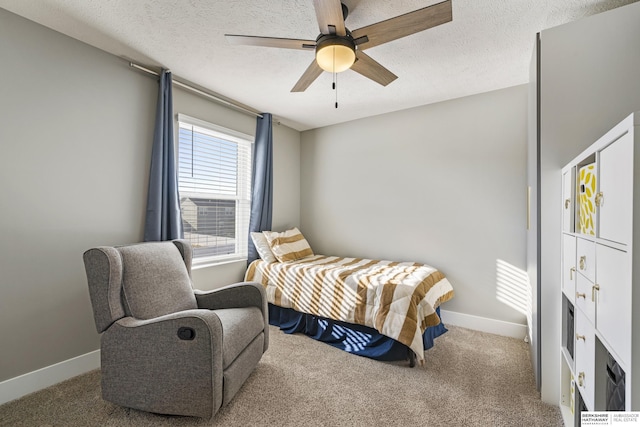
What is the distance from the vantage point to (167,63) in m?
2.45

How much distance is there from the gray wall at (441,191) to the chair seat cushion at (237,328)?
1963 mm

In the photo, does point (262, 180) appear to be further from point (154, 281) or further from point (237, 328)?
point (237, 328)

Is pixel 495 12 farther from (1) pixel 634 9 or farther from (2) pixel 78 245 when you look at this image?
(2) pixel 78 245

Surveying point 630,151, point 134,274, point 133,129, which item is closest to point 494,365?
point 630,151

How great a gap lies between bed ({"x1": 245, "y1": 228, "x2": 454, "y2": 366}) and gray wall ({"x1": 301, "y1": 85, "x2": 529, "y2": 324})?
33 centimetres

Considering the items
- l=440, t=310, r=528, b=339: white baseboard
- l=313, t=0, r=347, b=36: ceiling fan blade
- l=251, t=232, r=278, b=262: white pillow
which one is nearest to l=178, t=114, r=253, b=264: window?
l=251, t=232, r=278, b=262: white pillow

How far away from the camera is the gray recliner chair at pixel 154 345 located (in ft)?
5.05

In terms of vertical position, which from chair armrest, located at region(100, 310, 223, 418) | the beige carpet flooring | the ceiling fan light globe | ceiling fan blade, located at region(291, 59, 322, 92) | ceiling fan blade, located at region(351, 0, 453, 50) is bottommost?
the beige carpet flooring

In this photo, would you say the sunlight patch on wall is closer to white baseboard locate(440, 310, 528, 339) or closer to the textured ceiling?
white baseboard locate(440, 310, 528, 339)

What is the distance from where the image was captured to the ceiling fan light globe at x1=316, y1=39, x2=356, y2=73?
1.65 metres

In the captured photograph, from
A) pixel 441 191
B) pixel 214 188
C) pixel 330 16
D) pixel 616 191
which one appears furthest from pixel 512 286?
pixel 214 188

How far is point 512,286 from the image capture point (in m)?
2.81

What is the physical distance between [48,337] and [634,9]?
411cm

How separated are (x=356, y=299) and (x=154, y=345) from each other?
1.51 meters
